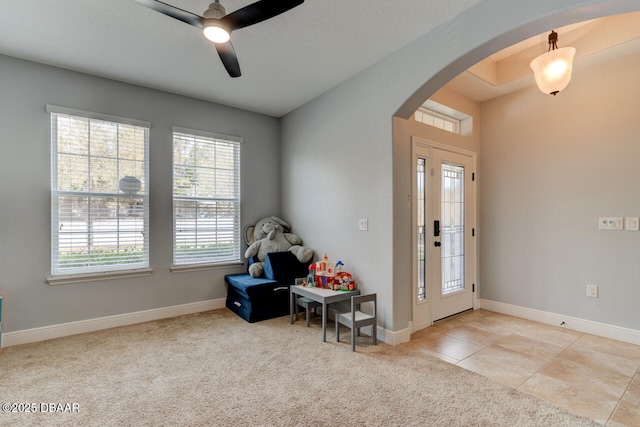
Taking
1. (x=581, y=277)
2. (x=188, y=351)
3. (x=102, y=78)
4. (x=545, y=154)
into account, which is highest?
(x=102, y=78)

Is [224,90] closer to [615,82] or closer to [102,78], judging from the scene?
[102,78]

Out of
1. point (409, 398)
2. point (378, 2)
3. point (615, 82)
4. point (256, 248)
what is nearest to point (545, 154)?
point (615, 82)

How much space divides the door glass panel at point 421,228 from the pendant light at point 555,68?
3.96 feet

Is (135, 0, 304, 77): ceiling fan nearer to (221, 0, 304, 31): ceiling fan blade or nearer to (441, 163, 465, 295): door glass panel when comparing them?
(221, 0, 304, 31): ceiling fan blade

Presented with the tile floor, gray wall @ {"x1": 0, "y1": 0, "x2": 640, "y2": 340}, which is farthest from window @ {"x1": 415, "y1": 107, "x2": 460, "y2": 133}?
the tile floor

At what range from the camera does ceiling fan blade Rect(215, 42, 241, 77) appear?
2.05 metres

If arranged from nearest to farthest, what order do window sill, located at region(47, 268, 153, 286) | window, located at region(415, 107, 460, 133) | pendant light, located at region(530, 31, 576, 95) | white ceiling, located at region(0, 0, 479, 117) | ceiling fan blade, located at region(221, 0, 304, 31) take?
ceiling fan blade, located at region(221, 0, 304, 31) → white ceiling, located at region(0, 0, 479, 117) → pendant light, located at region(530, 31, 576, 95) → window sill, located at region(47, 268, 153, 286) → window, located at region(415, 107, 460, 133)

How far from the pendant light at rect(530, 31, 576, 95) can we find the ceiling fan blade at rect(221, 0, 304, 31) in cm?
214

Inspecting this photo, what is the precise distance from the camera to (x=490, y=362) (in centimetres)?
246

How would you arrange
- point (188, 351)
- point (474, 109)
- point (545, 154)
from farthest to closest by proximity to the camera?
point (474, 109) < point (545, 154) < point (188, 351)

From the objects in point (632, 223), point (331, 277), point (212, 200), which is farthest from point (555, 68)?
point (212, 200)

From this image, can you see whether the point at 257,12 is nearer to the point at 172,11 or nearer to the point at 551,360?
the point at 172,11

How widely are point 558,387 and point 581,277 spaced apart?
63.1 inches

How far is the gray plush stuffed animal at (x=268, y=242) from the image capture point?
384cm
